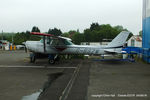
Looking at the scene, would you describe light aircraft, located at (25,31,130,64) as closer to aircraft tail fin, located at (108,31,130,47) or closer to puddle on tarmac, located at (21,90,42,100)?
aircraft tail fin, located at (108,31,130,47)

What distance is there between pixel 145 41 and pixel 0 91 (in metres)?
14.4

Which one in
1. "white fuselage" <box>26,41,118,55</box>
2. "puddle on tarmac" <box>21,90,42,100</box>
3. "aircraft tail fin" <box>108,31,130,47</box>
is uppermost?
"aircraft tail fin" <box>108,31,130,47</box>

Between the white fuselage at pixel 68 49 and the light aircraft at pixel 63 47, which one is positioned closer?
the light aircraft at pixel 63 47

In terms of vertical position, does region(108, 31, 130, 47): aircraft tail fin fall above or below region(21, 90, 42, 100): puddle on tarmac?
above

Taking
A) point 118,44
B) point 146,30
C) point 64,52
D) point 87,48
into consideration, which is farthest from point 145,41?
point 64,52

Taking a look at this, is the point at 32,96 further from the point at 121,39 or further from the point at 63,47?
the point at 121,39

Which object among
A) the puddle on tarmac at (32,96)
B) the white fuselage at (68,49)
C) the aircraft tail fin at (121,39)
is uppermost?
the aircraft tail fin at (121,39)

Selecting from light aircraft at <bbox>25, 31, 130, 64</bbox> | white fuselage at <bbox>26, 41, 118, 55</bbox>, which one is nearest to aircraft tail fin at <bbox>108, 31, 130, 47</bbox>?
light aircraft at <bbox>25, 31, 130, 64</bbox>

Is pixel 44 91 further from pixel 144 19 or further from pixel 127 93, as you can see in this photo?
pixel 144 19

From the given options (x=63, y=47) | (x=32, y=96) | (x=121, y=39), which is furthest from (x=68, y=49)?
(x=32, y=96)

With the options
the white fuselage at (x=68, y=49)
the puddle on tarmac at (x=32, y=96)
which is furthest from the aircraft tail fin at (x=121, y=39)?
the puddle on tarmac at (x=32, y=96)

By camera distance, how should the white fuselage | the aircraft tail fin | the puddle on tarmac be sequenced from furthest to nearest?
the white fuselage < the aircraft tail fin < the puddle on tarmac

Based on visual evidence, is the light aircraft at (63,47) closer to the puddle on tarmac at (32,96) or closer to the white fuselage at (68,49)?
the white fuselage at (68,49)

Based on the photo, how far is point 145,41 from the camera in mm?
14906
